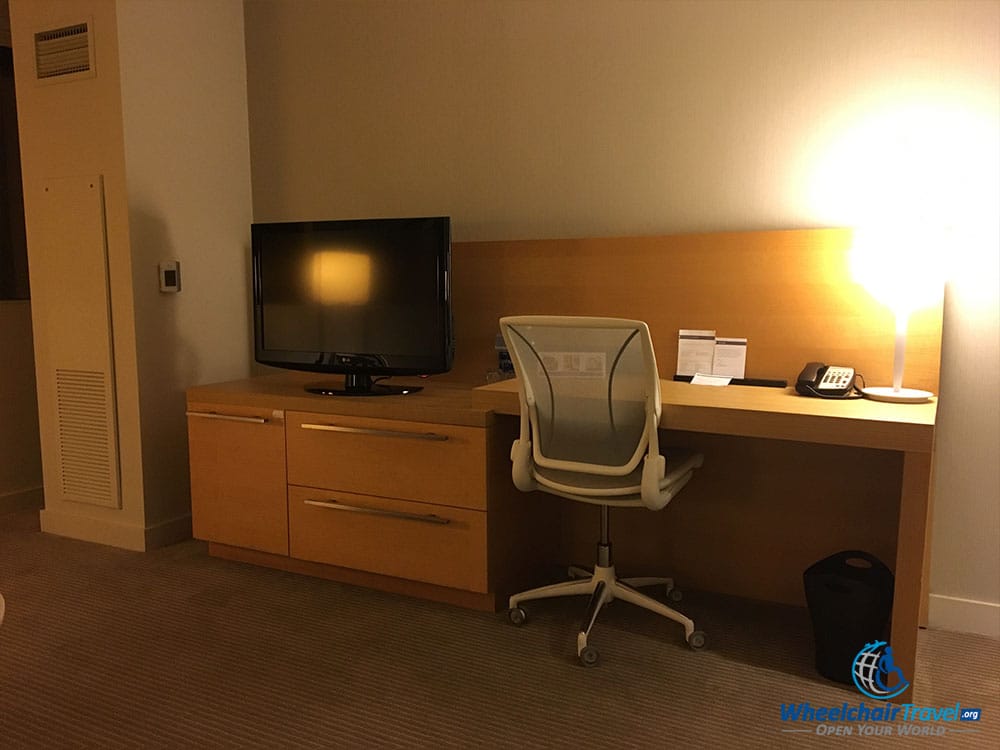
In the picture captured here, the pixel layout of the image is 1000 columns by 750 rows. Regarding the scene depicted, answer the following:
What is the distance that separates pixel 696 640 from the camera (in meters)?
2.47

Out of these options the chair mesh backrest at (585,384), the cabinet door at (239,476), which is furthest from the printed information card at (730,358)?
the cabinet door at (239,476)

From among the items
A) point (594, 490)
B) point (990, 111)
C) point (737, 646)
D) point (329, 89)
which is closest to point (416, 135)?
point (329, 89)

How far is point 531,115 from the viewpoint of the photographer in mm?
3119

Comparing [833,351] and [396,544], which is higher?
[833,351]

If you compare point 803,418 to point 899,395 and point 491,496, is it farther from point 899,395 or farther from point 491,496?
point 491,496

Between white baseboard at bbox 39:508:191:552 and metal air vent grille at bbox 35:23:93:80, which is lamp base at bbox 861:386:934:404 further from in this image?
metal air vent grille at bbox 35:23:93:80

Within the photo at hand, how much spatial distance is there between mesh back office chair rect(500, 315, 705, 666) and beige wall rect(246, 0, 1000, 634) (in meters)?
0.85

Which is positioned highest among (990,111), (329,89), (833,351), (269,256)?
(329,89)

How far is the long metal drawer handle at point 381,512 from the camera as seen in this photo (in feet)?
8.98

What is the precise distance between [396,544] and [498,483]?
436mm

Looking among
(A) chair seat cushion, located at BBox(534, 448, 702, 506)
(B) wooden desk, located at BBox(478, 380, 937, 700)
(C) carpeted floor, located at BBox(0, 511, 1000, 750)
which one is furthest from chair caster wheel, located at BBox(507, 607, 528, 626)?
(B) wooden desk, located at BBox(478, 380, 937, 700)

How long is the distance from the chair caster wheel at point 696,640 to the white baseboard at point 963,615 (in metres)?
0.80

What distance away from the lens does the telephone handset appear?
2.45m

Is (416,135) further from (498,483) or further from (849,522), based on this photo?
(849,522)
